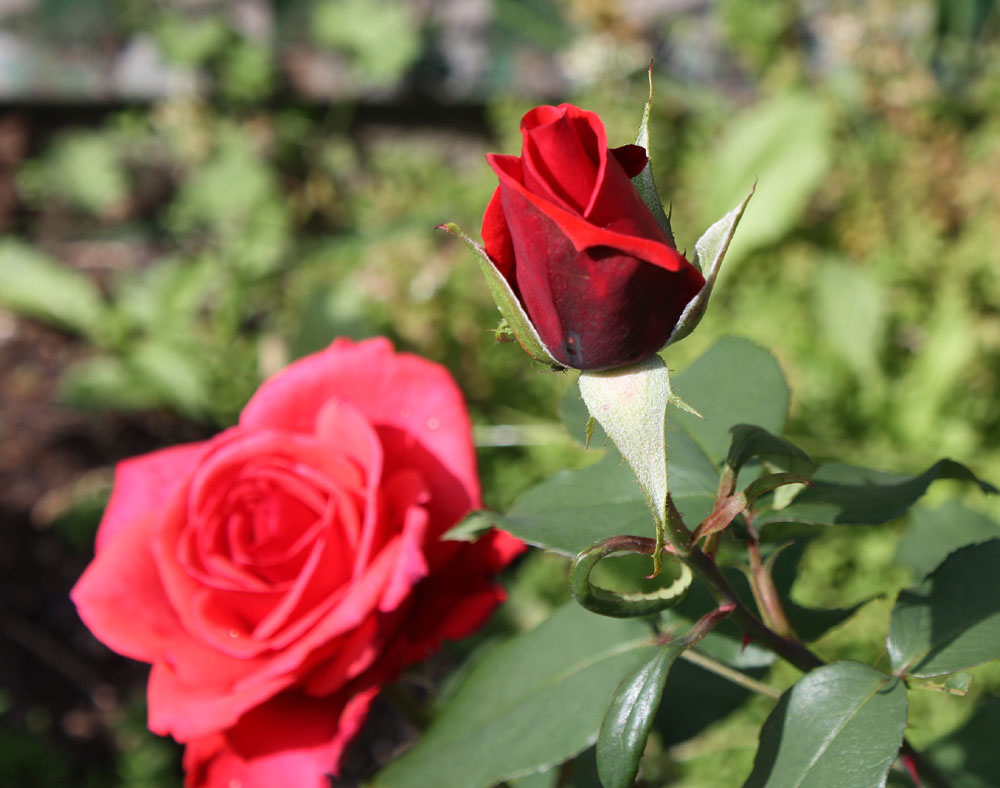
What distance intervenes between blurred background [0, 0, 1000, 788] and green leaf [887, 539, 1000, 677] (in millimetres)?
749

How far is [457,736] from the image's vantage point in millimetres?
539

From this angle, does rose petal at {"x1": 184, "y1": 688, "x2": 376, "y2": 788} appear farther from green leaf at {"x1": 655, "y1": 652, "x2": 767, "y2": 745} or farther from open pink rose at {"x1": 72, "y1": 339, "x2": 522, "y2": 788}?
green leaf at {"x1": 655, "y1": 652, "x2": 767, "y2": 745}

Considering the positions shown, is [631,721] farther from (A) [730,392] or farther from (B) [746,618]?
(A) [730,392]

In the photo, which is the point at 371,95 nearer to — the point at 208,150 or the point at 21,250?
the point at 208,150

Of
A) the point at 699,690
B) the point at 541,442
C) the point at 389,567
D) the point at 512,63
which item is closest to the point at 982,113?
the point at 512,63

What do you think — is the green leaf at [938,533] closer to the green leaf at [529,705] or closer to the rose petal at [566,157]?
the green leaf at [529,705]

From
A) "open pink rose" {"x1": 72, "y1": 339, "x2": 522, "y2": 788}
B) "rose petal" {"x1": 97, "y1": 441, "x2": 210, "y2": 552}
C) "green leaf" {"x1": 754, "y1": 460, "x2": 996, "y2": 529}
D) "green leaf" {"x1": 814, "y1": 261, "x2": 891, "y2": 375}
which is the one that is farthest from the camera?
"green leaf" {"x1": 814, "y1": 261, "x2": 891, "y2": 375}

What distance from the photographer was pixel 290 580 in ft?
2.02

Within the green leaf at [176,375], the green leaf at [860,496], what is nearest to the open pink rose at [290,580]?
the green leaf at [860,496]

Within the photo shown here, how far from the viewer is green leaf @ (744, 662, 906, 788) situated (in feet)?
1.31

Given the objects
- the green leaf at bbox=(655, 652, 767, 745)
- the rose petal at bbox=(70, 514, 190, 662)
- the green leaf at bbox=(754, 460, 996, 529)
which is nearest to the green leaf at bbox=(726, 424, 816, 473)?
the green leaf at bbox=(754, 460, 996, 529)

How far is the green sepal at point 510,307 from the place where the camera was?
38 cm

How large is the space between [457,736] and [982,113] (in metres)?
2.02

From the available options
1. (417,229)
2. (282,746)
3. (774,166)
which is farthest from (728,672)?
(774,166)
